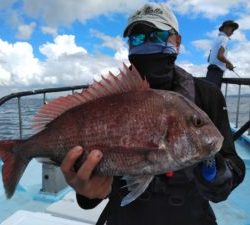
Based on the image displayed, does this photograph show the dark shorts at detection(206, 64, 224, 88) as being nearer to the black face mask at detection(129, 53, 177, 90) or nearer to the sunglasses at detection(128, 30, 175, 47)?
the black face mask at detection(129, 53, 177, 90)

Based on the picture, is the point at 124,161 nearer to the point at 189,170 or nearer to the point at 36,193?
the point at 189,170

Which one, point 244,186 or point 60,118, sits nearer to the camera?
point 60,118

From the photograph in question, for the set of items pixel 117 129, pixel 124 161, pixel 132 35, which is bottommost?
pixel 124 161

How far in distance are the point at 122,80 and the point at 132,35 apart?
58 cm

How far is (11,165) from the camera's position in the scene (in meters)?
→ 1.78

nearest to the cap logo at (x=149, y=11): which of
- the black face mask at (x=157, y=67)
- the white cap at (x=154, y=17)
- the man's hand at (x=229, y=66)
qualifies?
the white cap at (x=154, y=17)

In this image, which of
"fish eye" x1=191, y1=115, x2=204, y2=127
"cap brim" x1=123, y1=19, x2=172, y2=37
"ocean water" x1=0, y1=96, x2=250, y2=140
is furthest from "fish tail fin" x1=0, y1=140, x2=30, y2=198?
"cap brim" x1=123, y1=19, x2=172, y2=37

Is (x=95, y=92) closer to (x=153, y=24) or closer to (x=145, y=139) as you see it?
(x=145, y=139)

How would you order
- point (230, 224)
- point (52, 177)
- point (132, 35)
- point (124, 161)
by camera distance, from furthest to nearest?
point (52, 177) < point (230, 224) < point (132, 35) < point (124, 161)

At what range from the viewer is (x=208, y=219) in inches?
85.4

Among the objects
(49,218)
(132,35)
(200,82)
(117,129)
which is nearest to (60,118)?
(117,129)

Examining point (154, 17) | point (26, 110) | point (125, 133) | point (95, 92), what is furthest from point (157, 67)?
point (26, 110)

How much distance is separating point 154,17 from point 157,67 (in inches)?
10.9

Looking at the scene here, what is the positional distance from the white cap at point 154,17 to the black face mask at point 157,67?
16 cm
